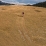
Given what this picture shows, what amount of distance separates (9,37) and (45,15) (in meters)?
1.81

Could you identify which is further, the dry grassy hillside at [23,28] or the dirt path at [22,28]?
the dirt path at [22,28]

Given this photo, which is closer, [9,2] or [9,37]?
[9,37]

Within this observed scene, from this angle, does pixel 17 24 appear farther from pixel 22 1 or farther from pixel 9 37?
pixel 22 1

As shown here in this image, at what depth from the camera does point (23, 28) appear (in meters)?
4.05

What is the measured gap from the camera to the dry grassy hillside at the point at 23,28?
340 cm

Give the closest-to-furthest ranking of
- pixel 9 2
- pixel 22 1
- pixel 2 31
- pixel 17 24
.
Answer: pixel 2 31, pixel 17 24, pixel 22 1, pixel 9 2

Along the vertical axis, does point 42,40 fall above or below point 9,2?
below

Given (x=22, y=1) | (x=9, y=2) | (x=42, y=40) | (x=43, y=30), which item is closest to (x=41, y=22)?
(x=43, y=30)

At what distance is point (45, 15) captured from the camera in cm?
497

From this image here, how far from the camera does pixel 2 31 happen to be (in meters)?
3.79

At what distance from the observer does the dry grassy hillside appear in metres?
3.40

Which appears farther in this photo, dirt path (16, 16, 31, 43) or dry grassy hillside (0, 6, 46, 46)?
dirt path (16, 16, 31, 43)

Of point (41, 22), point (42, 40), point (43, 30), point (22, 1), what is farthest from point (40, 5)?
point (42, 40)

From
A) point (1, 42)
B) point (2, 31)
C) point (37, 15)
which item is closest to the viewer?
point (1, 42)
